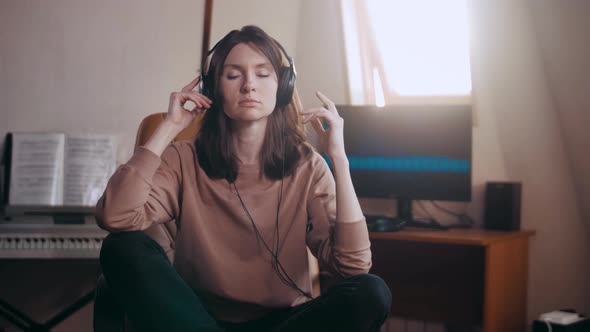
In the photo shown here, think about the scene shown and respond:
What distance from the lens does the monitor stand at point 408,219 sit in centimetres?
263

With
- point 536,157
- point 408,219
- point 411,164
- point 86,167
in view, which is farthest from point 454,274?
point 86,167

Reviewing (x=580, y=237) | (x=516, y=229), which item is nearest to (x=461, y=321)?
(x=516, y=229)

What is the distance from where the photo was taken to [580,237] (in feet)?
8.66

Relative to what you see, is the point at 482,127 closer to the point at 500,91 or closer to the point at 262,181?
the point at 500,91

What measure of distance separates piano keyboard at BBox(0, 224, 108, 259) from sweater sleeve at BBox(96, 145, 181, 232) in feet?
2.12

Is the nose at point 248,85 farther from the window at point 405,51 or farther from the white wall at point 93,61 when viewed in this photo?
the window at point 405,51

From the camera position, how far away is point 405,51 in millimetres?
3240

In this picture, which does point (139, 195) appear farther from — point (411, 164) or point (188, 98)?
point (411, 164)

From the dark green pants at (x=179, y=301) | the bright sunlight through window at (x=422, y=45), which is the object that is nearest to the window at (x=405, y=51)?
the bright sunlight through window at (x=422, y=45)

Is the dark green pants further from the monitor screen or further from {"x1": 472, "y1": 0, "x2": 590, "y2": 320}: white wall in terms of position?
{"x1": 472, "y1": 0, "x2": 590, "y2": 320}: white wall

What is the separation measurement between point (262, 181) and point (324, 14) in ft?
5.62

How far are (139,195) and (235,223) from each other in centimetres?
23

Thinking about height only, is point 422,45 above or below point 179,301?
above

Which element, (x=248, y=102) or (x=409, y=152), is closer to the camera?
(x=248, y=102)
